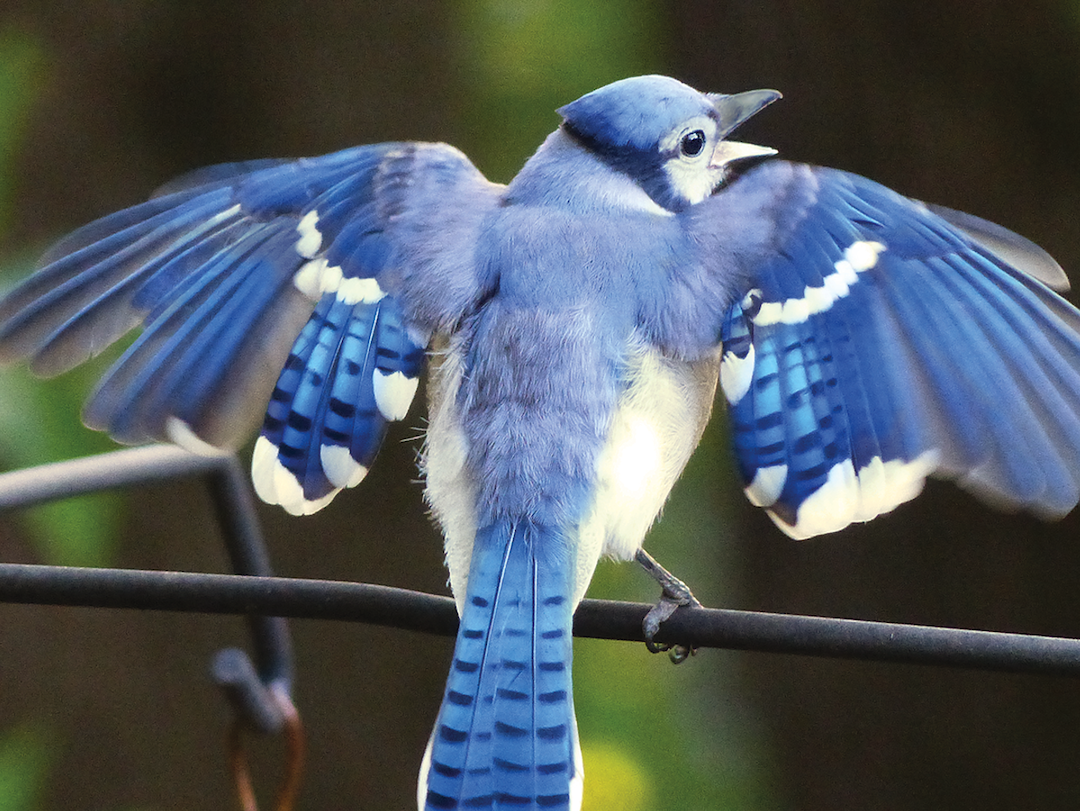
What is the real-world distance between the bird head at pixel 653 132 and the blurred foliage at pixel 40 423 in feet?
2.68

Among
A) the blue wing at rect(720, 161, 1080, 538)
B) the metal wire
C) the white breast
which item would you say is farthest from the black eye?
the metal wire

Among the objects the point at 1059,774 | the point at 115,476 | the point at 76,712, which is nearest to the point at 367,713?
the point at 76,712

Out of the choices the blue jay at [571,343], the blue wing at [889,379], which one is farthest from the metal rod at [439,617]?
the blue wing at [889,379]

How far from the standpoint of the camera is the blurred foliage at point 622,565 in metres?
1.89

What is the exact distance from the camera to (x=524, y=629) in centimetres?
104

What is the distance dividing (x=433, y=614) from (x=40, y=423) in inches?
40.8

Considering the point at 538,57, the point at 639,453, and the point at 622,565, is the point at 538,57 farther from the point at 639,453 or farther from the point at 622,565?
the point at 639,453

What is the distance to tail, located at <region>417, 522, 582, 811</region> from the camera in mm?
962

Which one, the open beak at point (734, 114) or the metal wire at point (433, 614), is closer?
the metal wire at point (433, 614)

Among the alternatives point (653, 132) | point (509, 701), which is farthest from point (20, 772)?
point (653, 132)

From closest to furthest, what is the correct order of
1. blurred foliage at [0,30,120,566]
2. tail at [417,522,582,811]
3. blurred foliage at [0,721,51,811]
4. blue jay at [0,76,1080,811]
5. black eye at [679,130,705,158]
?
tail at [417,522,582,811] → blue jay at [0,76,1080,811] → black eye at [679,130,705,158] → blurred foliage at [0,721,51,811] → blurred foliage at [0,30,120,566]

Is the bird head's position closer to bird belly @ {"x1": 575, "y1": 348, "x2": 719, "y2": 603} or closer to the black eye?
the black eye

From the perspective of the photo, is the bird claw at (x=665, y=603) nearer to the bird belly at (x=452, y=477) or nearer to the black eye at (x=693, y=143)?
the bird belly at (x=452, y=477)

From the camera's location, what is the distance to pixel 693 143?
1416 mm
